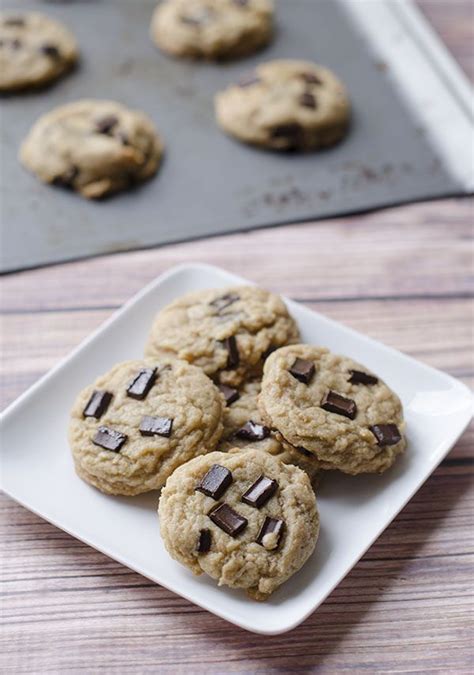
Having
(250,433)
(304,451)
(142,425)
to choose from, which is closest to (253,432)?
(250,433)

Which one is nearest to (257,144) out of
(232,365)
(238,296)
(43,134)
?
(43,134)

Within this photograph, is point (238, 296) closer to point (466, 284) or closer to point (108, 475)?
point (108, 475)

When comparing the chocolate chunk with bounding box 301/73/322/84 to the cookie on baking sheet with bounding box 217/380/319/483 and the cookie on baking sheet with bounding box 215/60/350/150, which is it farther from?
the cookie on baking sheet with bounding box 217/380/319/483

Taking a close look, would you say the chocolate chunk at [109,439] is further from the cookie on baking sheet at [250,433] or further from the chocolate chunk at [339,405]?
the chocolate chunk at [339,405]

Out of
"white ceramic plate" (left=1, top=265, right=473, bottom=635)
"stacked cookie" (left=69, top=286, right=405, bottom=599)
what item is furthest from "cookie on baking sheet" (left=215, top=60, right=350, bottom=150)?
"stacked cookie" (left=69, top=286, right=405, bottom=599)

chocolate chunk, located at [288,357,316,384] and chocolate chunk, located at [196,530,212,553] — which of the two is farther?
chocolate chunk, located at [288,357,316,384]

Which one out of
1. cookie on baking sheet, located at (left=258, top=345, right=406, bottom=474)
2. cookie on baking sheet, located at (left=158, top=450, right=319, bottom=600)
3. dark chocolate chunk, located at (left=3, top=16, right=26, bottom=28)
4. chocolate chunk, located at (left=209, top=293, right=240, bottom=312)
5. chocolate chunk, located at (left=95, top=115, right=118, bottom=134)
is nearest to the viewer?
cookie on baking sheet, located at (left=158, top=450, right=319, bottom=600)
